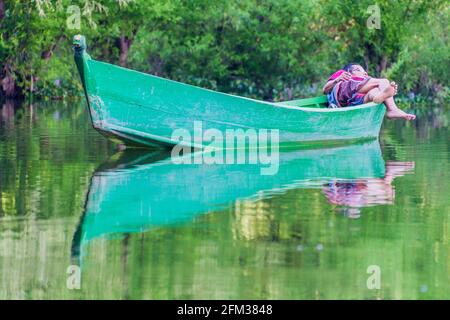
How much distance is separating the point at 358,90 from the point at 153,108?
14.0 feet

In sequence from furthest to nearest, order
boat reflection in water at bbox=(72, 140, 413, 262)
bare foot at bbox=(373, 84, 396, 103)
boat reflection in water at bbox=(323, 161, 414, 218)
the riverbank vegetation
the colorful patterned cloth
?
the riverbank vegetation → the colorful patterned cloth → bare foot at bbox=(373, 84, 396, 103) → boat reflection in water at bbox=(323, 161, 414, 218) → boat reflection in water at bbox=(72, 140, 413, 262)

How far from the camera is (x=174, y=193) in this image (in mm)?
12875

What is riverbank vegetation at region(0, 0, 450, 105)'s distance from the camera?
32781 millimetres

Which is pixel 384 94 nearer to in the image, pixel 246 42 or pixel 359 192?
pixel 359 192

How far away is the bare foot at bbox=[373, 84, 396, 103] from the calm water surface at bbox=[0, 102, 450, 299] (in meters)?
2.42

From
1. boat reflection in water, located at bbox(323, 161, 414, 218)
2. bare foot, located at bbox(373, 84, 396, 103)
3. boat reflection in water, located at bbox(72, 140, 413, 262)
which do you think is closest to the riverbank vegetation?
bare foot, located at bbox(373, 84, 396, 103)

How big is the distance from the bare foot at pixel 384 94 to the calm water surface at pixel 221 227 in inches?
95.4

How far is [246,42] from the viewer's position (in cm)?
3506

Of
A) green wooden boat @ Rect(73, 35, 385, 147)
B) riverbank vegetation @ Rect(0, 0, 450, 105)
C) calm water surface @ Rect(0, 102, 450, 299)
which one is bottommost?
calm water surface @ Rect(0, 102, 450, 299)

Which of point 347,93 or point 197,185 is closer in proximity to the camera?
point 197,185

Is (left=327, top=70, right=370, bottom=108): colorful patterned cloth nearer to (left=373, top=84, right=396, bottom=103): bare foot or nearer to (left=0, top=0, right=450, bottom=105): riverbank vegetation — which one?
(left=373, top=84, right=396, bottom=103): bare foot

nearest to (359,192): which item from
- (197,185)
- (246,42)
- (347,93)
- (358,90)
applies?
(197,185)

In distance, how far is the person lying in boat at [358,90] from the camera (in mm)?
19594
